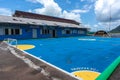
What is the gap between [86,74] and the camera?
7391 millimetres

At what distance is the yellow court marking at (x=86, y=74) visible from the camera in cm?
691

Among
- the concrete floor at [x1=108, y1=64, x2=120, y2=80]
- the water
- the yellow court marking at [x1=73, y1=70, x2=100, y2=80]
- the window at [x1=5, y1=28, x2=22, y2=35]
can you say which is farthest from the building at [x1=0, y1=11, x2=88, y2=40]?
the concrete floor at [x1=108, y1=64, x2=120, y2=80]

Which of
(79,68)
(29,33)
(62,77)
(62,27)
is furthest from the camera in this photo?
(62,27)

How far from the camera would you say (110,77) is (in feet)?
20.1

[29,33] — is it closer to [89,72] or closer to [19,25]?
[19,25]

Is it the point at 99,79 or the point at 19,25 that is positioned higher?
the point at 19,25

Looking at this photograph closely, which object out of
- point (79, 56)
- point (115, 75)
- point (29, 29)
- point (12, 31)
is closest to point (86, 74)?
point (115, 75)

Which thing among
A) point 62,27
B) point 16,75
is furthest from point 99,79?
point 62,27

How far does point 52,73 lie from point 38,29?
25.7 metres

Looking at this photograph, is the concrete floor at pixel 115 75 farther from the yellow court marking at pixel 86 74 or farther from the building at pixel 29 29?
the building at pixel 29 29

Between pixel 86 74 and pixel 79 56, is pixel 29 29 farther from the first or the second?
pixel 86 74

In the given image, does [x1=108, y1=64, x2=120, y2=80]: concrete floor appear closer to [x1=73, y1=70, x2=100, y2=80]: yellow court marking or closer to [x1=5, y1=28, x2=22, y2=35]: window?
[x1=73, y1=70, x2=100, y2=80]: yellow court marking

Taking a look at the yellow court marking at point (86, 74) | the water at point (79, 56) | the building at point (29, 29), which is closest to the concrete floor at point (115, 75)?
the yellow court marking at point (86, 74)

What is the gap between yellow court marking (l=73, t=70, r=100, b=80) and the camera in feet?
22.7
